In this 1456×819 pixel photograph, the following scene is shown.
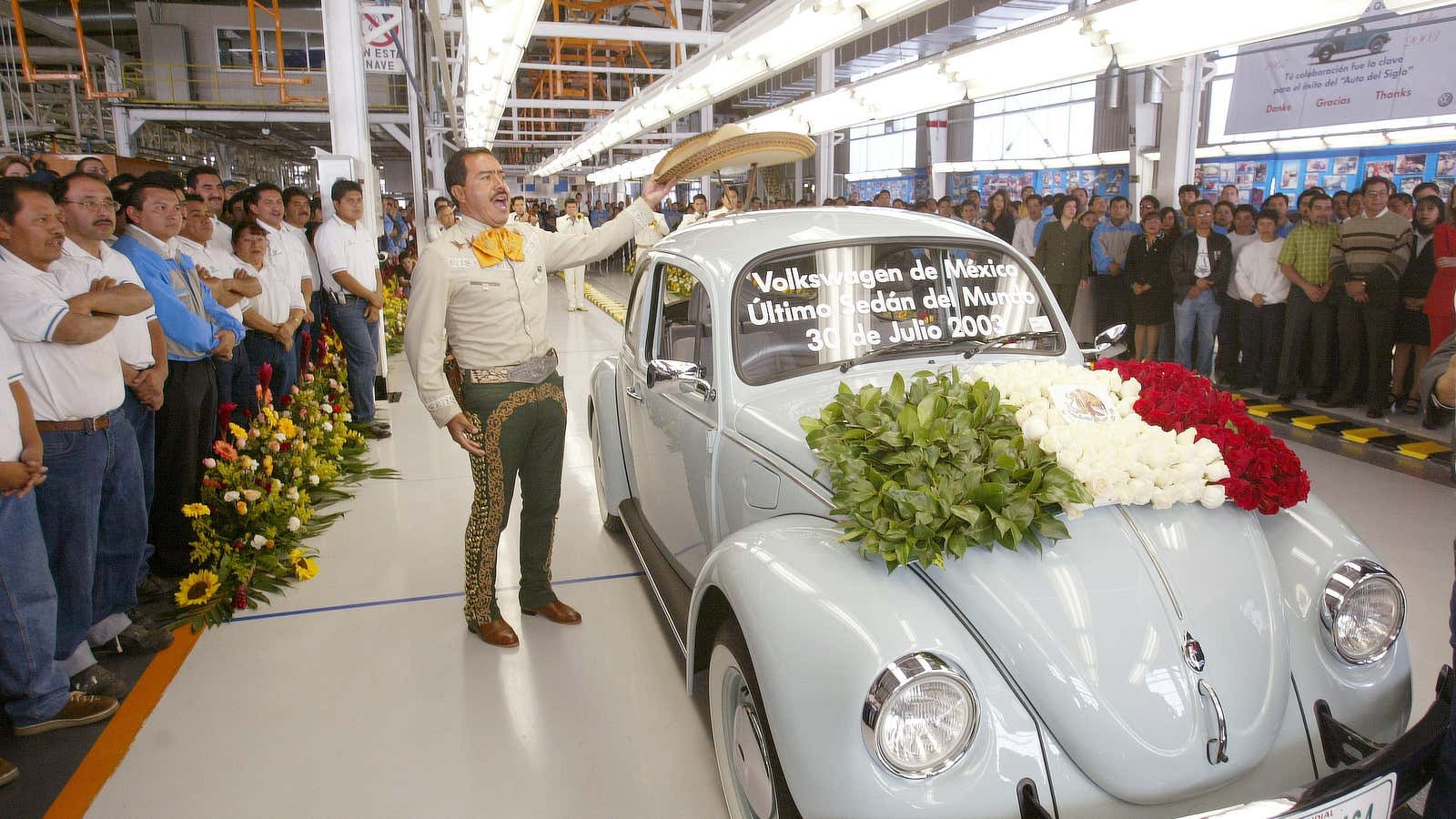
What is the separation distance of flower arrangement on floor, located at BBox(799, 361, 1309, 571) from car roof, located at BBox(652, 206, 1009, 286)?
84cm

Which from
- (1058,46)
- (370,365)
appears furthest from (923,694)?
(370,365)

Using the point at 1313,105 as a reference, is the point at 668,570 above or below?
below

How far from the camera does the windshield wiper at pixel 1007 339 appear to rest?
10.7 feet

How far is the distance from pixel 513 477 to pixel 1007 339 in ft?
6.81

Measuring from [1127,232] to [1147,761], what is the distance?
8.49 m

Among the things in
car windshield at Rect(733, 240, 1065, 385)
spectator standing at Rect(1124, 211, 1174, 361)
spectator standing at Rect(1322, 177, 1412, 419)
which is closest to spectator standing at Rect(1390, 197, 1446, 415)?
spectator standing at Rect(1322, 177, 1412, 419)

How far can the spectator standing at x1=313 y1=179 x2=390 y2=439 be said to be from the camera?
22.6 ft

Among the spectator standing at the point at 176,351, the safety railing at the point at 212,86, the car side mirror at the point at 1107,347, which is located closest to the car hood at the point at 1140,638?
the car side mirror at the point at 1107,347

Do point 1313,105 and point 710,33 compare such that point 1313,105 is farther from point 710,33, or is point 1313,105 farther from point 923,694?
point 923,694

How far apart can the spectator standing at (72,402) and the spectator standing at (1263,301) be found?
8552 mm

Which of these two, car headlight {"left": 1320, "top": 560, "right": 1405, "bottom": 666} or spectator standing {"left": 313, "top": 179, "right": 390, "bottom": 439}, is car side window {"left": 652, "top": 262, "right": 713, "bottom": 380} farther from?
spectator standing {"left": 313, "top": 179, "right": 390, "bottom": 439}

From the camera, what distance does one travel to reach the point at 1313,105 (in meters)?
13.0

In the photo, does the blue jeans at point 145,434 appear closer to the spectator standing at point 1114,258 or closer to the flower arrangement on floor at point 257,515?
the flower arrangement on floor at point 257,515

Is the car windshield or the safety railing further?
the safety railing
